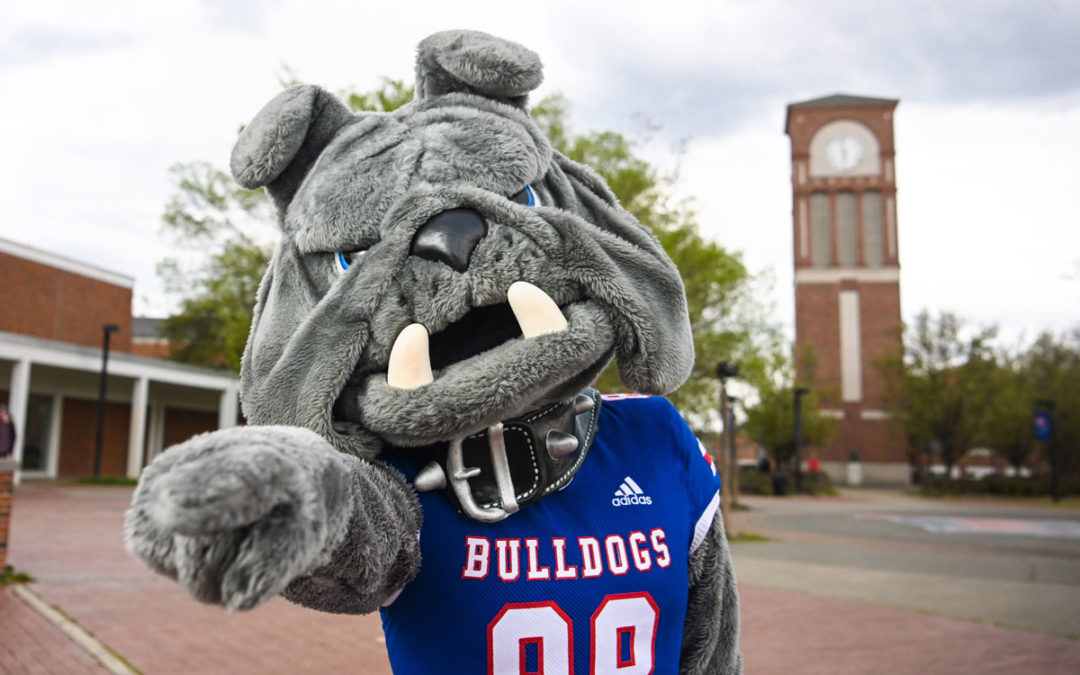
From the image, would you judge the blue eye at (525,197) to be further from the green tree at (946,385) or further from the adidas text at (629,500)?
the green tree at (946,385)

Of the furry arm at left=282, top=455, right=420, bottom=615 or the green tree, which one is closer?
the furry arm at left=282, top=455, right=420, bottom=615

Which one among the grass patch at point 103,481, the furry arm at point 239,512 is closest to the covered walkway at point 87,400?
the grass patch at point 103,481

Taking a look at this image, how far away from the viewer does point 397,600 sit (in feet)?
5.15

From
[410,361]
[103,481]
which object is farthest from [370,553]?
[103,481]

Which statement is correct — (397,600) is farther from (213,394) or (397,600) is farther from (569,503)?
(213,394)

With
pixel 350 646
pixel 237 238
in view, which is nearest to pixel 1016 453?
pixel 237 238

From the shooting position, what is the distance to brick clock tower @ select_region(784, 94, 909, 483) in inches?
1704

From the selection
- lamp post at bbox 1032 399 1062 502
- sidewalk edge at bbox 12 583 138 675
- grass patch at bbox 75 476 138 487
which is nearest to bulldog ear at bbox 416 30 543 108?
sidewalk edge at bbox 12 583 138 675

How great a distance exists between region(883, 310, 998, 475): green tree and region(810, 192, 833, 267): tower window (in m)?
11.4

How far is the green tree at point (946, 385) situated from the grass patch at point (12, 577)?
1249 inches

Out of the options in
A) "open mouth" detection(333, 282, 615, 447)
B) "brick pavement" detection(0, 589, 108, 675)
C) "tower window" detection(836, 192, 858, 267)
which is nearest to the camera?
"open mouth" detection(333, 282, 615, 447)

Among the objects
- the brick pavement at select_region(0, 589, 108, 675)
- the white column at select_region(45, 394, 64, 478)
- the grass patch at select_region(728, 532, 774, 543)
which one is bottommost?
the grass patch at select_region(728, 532, 774, 543)

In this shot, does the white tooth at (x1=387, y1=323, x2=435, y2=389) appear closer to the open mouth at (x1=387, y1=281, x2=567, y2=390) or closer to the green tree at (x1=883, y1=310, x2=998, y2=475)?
the open mouth at (x1=387, y1=281, x2=567, y2=390)

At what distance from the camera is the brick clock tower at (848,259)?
1704 inches
